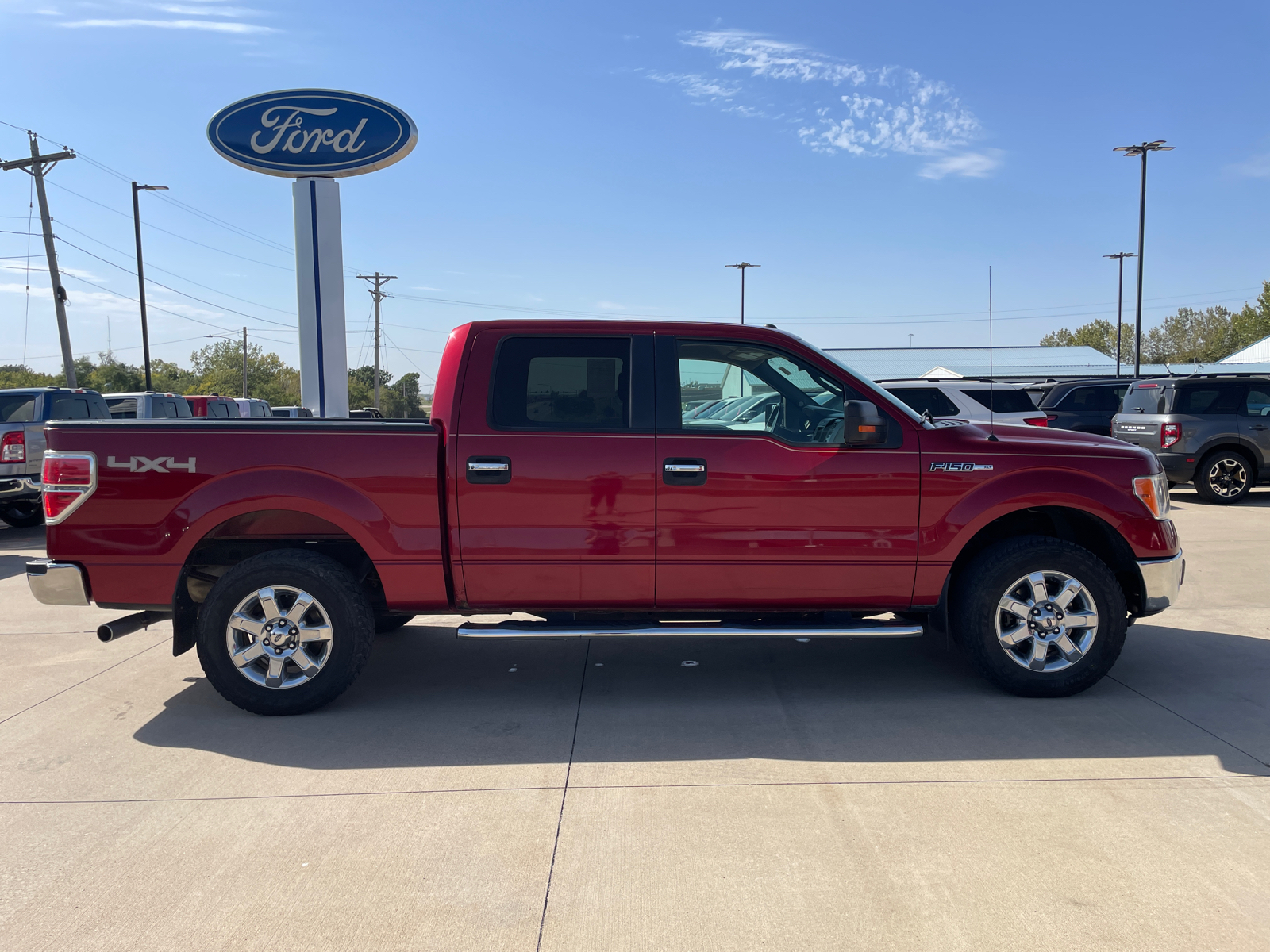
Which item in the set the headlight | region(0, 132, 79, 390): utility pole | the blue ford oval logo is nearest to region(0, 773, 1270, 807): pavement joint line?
the headlight

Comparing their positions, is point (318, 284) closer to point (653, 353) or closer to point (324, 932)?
point (653, 353)

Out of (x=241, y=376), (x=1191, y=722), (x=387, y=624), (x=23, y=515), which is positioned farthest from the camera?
(x=241, y=376)

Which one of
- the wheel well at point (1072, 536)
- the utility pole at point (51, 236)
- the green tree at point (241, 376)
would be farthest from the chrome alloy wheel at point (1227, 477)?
the green tree at point (241, 376)

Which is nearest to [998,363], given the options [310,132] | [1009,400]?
[1009,400]

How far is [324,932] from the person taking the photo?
2775mm

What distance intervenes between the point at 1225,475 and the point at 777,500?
1160cm

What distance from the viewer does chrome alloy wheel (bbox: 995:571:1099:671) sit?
186 inches

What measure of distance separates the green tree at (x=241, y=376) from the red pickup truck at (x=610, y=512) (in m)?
89.8

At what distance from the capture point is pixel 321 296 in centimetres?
1201

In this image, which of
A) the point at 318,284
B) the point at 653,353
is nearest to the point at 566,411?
the point at 653,353

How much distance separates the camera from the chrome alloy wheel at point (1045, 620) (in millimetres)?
4719

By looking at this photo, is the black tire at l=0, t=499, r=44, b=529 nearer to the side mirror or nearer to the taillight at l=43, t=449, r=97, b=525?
the taillight at l=43, t=449, r=97, b=525

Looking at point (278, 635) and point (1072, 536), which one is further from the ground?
point (1072, 536)

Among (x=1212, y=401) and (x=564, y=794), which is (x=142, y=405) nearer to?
(x=564, y=794)
